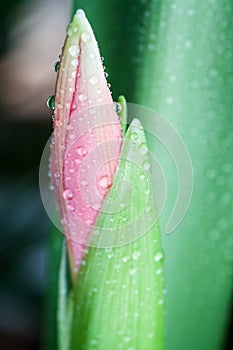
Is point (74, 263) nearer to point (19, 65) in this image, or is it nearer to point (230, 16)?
point (230, 16)

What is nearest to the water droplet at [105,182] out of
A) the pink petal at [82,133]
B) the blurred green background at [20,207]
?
the pink petal at [82,133]

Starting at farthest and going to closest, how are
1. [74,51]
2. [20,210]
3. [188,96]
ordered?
[20,210]
[188,96]
[74,51]

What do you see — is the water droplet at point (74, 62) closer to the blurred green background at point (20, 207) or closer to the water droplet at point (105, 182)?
the water droplet at point (105, 182)

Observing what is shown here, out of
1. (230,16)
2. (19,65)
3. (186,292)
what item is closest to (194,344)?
(186,292)

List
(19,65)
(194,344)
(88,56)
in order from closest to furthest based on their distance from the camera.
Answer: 1. (88,56)
2. (194,344)
3. (19,65)

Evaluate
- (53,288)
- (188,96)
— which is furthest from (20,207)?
(188,96)

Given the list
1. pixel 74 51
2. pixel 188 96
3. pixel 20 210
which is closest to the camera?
pixel 74 51

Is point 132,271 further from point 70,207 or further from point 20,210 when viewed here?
point 20,210
